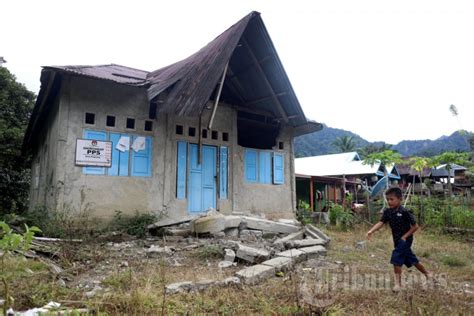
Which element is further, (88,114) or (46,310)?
(88,114)

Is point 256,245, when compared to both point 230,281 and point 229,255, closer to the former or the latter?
point 229,255

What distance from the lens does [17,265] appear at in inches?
155

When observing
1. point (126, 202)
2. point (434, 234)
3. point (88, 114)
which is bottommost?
point (434, 234)

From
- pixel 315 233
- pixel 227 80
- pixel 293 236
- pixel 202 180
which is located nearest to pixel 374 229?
pixel 293 236

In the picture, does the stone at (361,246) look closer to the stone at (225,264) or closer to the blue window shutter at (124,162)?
the stone at (225,264)

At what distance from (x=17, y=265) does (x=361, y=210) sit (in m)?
10.3

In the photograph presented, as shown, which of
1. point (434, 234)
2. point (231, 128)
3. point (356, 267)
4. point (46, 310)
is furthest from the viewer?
point (231, 128)

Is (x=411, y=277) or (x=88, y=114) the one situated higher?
(x=88, y=114)

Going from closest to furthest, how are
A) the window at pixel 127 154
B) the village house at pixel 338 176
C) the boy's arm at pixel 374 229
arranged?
the boy's arm at pixel 374 229 < the window at pixel 127 154 < the village house at pixel 338 176

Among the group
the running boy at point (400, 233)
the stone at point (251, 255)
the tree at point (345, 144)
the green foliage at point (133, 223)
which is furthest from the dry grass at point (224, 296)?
the tree at point (345, 144)

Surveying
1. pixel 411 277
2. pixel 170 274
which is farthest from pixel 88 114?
pixel 411 277

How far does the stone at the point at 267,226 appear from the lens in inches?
302

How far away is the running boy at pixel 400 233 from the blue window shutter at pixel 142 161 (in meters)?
5.99

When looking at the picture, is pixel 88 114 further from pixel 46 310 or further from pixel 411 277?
pixel 411 277
